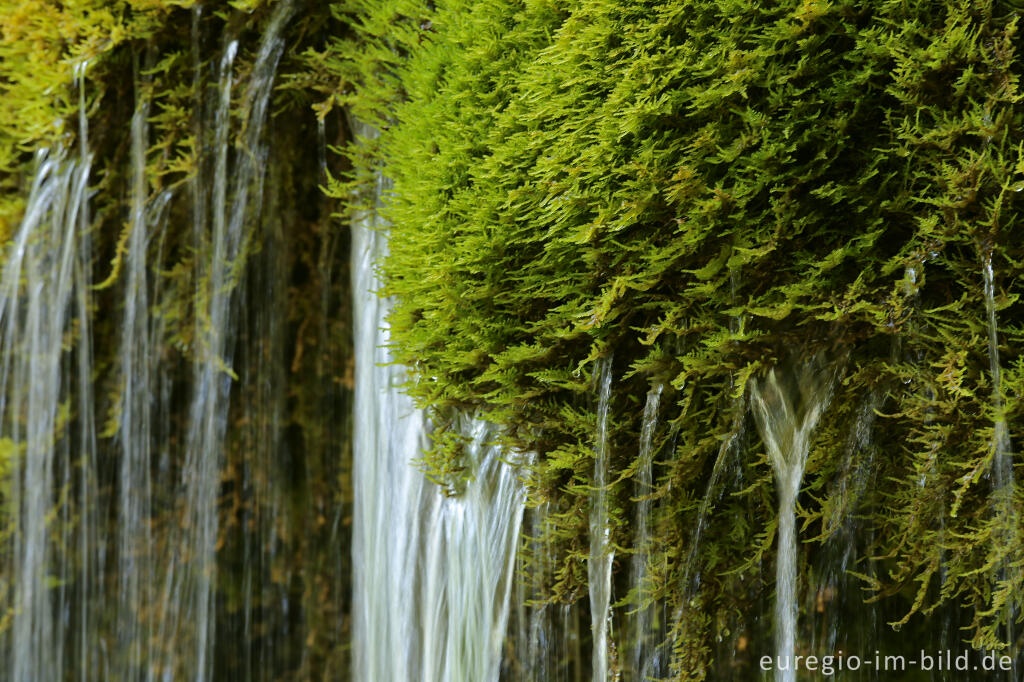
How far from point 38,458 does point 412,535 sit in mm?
2162

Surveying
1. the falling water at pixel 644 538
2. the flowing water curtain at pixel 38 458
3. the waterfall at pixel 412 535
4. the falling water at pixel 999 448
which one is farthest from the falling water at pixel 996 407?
the flowing water curtain at pixel 38 458

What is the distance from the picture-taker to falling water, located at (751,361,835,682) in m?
2.53

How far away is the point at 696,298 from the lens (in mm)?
2531

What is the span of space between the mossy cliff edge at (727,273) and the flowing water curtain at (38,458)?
204cm

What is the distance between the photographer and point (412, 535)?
10.8 feet

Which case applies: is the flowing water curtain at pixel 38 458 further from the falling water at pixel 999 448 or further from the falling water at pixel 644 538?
the falling water at pixel 999 448

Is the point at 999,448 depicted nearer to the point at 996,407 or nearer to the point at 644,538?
the point at 996,407

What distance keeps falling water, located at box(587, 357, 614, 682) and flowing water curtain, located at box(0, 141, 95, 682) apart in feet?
8.81

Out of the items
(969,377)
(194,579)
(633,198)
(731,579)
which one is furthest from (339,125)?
(969,377)

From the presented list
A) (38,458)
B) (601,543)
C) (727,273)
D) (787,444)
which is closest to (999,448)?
(787,444)

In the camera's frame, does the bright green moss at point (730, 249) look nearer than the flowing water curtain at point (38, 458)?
Yes

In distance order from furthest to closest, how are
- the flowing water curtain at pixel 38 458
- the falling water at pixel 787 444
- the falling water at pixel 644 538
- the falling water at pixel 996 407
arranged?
the flowing water curtain at pixel 38 458, the falling water at pixel 644 538, the falling water at pixel 787 444, the falling water at pixel 996 407

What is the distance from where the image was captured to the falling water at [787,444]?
2.53 meters

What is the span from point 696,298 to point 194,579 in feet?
9.05
